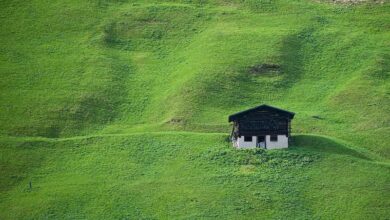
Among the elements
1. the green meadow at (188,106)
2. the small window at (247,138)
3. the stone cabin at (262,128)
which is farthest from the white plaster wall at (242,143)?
the green meadow at (188,106)

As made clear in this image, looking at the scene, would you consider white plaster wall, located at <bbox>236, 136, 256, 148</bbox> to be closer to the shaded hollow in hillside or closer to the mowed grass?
the mowed grass

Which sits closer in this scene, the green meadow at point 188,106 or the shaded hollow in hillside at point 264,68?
the green meadow at point 188,106

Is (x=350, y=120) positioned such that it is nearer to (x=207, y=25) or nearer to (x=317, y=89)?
(x=317, y=89)

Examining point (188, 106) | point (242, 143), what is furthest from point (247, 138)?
point (188, 106)

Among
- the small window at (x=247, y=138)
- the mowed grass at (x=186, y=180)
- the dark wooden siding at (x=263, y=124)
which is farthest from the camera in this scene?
the dark wooden siding at (x=263, y=124)

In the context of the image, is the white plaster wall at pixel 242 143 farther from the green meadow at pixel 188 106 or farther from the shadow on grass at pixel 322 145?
the shadow on grass at pixel 322 145

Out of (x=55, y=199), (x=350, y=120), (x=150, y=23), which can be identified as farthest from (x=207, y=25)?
(x=55, y=199)

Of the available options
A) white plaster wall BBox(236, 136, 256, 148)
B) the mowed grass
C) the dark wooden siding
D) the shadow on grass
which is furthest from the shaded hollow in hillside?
white plaster wall BBox(236, 136, 256, 148)

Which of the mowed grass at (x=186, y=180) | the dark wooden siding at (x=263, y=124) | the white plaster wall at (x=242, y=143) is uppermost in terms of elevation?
the dark wooden siding at (x=263, y=124)
